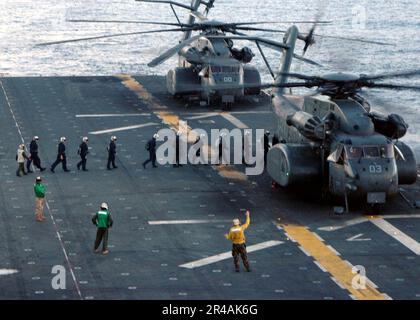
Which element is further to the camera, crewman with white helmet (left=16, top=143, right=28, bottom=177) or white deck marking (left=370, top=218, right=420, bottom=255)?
crewman with white helmet (left=16, top=143, right=28, bottom=177)

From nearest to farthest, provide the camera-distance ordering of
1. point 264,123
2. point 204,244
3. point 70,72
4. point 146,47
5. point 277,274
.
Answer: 1. point 277,274
2. point 204,244
3. point 264,123
4. point 70,72
5. point 146,47

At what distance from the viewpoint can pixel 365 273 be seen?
38.8 metres

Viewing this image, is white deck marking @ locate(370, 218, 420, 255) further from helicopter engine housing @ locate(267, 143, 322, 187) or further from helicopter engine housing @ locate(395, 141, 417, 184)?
helicopter engine housing @ locate(267, 143, 322, 187)

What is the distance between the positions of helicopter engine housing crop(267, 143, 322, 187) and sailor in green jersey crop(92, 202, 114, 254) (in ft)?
31.6

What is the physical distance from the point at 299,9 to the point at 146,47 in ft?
196

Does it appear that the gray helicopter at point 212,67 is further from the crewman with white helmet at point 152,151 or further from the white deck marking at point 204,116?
the crewman with white helmet at point 152,151

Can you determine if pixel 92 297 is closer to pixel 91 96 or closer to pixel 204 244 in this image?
pixel 204 244

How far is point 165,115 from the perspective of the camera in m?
67.3

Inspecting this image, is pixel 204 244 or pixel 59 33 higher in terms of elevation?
pixel 204 244

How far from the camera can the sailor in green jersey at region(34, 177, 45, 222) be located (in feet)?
145

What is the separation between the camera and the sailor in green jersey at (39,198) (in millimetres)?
44156

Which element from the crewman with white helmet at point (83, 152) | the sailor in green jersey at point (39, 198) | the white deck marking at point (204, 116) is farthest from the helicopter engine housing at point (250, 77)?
the sailor in green jersey at point (39, 198)

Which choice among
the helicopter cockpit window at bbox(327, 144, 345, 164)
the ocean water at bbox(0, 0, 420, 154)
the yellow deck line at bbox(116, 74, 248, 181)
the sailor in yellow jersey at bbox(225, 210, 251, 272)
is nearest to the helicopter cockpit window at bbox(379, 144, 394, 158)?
the helicopter cockpit window at bbox(327, 144, 345, 164)
